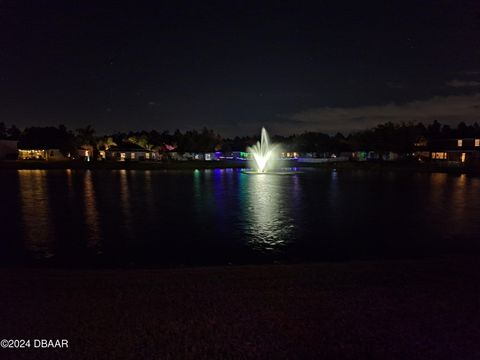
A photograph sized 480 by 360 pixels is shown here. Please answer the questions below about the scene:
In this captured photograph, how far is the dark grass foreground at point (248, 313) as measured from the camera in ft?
15.3

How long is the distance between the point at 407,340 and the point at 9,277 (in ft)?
25.7

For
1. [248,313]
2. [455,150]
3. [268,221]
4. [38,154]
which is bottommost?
[268,221]

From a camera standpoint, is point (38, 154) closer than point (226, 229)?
No

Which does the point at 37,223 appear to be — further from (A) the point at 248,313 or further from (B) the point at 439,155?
(B) the point at 439,155

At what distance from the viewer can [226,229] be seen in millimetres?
16062

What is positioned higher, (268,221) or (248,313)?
(248,313)

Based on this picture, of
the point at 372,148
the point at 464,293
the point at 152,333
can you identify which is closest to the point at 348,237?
the point at 464,293

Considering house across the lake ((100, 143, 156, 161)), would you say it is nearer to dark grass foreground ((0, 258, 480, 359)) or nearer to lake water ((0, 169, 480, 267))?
lake water ((0, 169, 480, 267))

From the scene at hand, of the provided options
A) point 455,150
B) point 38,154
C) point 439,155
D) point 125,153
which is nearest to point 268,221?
point 455,150

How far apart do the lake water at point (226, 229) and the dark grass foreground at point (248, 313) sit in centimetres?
387

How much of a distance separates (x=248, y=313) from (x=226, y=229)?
10.5 m

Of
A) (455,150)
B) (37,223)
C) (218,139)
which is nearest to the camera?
(37,223)

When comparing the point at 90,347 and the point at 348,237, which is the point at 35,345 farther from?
the point at 348,237

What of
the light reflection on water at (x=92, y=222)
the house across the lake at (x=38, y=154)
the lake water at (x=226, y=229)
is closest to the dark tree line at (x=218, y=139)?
the house across the lake at (x=38, y=154)
